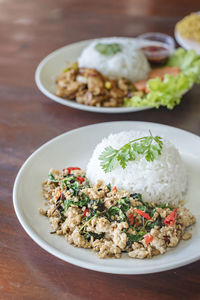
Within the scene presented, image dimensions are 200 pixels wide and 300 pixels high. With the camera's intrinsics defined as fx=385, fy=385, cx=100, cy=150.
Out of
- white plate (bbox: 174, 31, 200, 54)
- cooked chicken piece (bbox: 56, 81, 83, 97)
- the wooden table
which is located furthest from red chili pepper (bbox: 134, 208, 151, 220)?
white plate (bbox: 174, 31, 200, 54)

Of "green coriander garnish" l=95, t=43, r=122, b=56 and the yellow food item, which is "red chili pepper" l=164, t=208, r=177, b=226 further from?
the yellow food item

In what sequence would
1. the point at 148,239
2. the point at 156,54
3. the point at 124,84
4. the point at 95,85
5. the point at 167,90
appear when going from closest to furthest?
the point at 148,239
the point at 167,90
the point at 95,85
the point at 124,84
the point at 156,54

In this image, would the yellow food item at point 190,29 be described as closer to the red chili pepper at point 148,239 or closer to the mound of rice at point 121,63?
the mound of rice at point 121,63

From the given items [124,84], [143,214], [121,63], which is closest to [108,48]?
[121,63]

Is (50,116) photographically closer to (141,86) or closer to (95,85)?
(95,85)

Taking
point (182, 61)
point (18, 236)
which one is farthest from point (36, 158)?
point (182, 61)

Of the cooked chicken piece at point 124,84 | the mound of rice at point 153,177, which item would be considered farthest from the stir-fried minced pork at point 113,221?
the cooked chicken piece at point 124,84

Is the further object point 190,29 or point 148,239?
point 190,29
